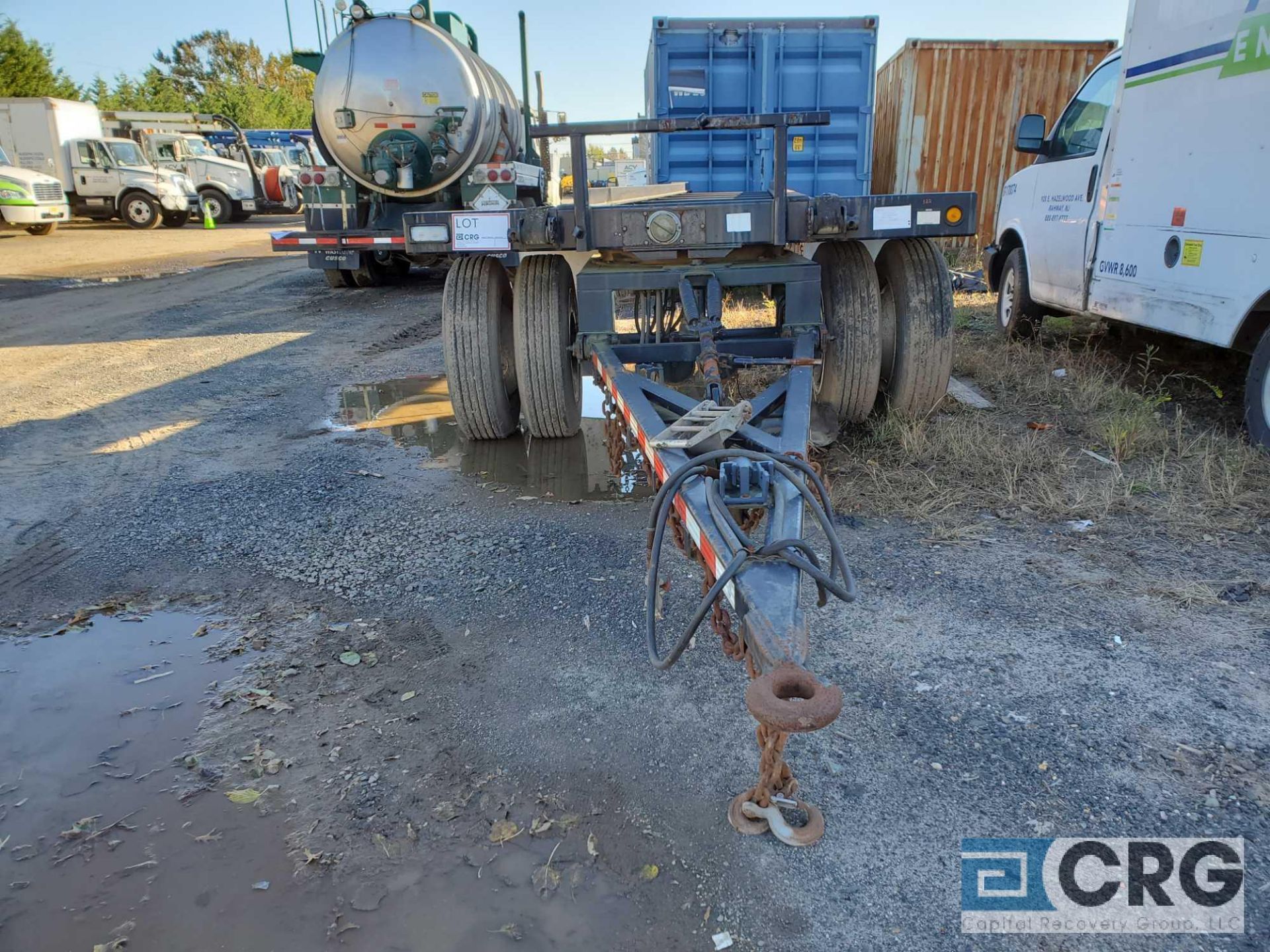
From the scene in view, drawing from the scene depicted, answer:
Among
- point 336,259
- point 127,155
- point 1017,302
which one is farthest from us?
point 127,155

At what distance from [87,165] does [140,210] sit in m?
1.62

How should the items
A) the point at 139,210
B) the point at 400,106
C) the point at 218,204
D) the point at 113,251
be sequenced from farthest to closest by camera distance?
the point at 218,204, the point at 139,210, the point at 113,251, the point at 400,106

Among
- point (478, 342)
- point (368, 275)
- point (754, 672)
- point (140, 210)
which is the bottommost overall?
point (754, 672)

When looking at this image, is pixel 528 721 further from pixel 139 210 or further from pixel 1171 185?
pixel 139 210

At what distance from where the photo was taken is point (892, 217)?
164 inches

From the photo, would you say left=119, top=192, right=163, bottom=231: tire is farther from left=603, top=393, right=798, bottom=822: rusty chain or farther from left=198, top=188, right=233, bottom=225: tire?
left=603, top=393, right=798, bottom=822: rusty chain

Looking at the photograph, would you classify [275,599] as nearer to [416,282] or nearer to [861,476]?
[861,476]

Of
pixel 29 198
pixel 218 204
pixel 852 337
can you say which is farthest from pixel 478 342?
pixel 218 204

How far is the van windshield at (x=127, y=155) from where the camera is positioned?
22.8 m

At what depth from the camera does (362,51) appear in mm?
9719

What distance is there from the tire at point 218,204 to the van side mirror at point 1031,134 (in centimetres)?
2518

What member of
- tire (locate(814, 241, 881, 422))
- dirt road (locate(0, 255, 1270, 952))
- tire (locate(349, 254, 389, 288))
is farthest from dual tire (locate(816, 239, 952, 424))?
tire (locate(349, 254, 389, 288))

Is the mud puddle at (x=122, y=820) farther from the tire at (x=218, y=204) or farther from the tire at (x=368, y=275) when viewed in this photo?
the tire at (x=218, y=204)

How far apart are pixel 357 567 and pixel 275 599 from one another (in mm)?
367
